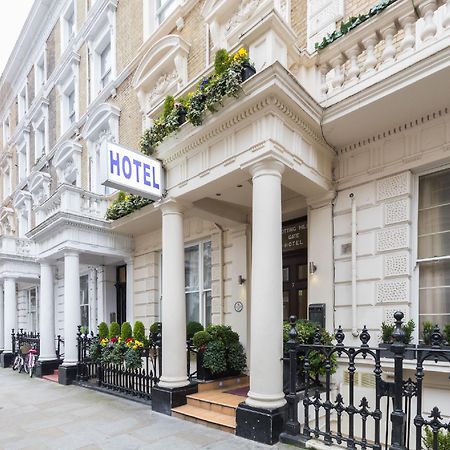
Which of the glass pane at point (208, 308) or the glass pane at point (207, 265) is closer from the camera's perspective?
the glass pane at point (208, 308)

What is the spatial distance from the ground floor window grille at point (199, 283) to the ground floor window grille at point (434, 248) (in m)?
5.01

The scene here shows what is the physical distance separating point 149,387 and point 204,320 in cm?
227

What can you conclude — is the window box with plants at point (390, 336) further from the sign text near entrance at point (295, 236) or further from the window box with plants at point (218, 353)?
the window box with plants at point (218, 353)

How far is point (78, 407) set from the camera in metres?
7.50

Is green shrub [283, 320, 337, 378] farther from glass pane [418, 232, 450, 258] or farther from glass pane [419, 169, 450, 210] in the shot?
glass pane [419, 169, 450, 210]

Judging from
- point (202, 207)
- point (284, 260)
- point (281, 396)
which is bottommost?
point (281, 396)

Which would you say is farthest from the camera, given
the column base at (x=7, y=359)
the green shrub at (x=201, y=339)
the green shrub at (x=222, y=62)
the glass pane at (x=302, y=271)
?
the column base at (x=7, y=359)

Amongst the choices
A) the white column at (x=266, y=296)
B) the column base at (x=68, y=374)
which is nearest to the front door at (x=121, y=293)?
the column base at (x=68, y=374)

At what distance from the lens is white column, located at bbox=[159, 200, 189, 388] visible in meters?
6.68

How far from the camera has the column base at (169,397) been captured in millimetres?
6531

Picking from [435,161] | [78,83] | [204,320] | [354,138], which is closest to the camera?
[435,161]

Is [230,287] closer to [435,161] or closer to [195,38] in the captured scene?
[435,161]

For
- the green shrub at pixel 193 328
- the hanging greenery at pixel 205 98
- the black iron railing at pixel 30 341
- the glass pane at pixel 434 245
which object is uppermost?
the hanging greenery at pixel 205 98

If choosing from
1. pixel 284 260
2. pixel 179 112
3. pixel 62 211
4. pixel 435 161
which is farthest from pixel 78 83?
pixel 435 161
